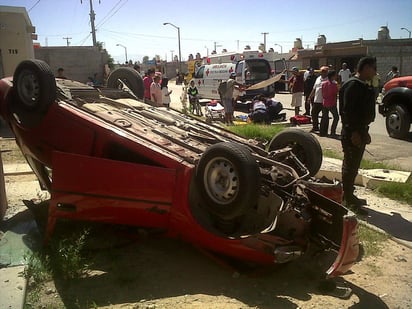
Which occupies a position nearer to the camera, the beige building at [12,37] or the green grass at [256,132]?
the green grass at [256,132]

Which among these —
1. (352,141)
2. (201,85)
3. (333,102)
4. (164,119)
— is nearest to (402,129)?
(333,102)

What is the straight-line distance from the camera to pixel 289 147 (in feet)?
15.4

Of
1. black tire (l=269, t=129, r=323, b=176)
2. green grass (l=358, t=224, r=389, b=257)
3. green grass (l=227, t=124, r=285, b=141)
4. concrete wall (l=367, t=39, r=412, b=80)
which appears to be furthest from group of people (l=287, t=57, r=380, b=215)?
concrete wall (l=367, t=39, r=412, b=80)

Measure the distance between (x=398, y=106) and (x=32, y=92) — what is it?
9002 millimetres

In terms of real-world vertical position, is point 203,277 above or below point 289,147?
below

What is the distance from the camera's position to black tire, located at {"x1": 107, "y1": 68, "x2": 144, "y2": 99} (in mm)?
6547

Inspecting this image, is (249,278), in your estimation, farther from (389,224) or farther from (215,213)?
(389,224)

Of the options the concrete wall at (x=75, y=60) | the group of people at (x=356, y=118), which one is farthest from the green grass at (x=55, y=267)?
the concrete wall at (x=75, y=60)

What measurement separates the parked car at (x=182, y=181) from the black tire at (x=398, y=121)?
22.8 feet

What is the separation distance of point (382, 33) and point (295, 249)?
125 ft

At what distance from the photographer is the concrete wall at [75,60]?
80.0 ft

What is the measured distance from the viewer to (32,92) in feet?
15.0

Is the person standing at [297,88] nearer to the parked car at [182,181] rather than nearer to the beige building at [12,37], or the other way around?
the beige building at [12,37]

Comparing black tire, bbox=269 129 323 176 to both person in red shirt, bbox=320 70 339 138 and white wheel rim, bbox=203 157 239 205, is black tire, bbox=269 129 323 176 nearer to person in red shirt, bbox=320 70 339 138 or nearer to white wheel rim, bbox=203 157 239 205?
white wheel rim, bbox=203 157 239 205
